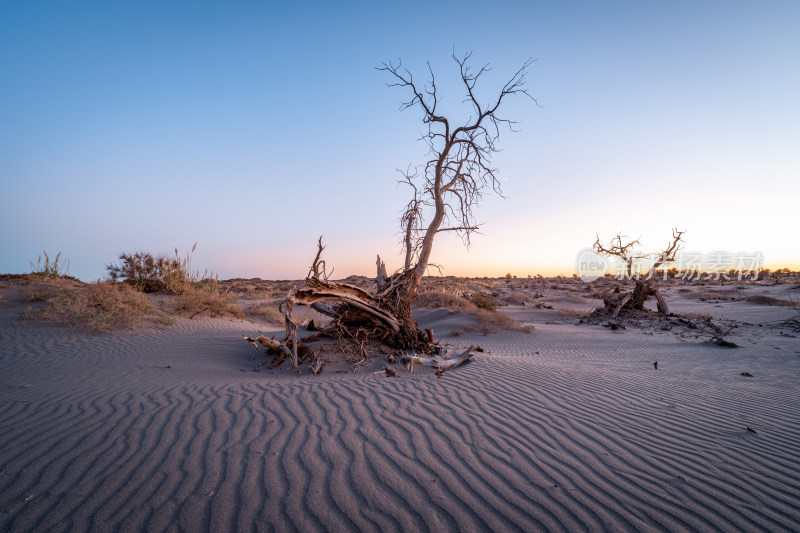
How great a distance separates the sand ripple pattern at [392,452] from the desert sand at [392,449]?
0.6 inches

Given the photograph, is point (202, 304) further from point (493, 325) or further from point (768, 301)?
point (768, 301)

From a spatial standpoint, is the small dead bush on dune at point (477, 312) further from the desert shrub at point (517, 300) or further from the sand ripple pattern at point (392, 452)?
the sand ripple pattern at point (392, 452)

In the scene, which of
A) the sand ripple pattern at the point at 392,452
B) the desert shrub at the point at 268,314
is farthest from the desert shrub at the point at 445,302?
the sand ripple pattern at the point at 392,452

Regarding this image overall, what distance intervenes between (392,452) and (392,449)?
53 millimetres

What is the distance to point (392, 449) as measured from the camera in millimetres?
3021

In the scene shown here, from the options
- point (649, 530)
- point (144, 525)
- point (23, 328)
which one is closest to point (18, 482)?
point (144, 525)

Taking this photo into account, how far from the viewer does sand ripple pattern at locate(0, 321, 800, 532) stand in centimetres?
226

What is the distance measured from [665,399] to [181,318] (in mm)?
11133

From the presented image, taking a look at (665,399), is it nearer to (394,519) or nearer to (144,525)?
(394,519)

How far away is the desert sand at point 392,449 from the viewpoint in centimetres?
227

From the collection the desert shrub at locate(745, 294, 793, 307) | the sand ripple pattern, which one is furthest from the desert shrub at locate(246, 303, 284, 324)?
the desert shrub at locate(745, 294, 793, 307)

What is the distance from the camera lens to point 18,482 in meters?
2.49

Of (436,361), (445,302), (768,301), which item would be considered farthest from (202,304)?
(768,301)

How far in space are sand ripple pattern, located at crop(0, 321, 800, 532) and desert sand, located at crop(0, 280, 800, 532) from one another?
0.05 feet
